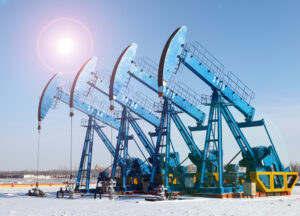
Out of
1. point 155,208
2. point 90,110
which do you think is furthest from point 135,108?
point 155,208

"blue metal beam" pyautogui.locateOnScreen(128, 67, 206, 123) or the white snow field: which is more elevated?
"blue metal beam" pyautogui.locateOnScreen(128, 67, 206, 123)

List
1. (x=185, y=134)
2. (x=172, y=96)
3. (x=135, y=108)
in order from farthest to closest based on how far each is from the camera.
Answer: (x=135, y=108)
(x=185, y=134)
(x=172, y=96)

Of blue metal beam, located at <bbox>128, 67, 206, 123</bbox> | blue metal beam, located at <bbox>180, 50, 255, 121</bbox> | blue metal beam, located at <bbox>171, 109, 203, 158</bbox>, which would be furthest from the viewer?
blue metal beam, located at <bbox>171, 109, 203, 158</bbox>

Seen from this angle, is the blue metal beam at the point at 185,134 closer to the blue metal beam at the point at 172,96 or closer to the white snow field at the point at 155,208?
the blue metal beam at the point at 172,96

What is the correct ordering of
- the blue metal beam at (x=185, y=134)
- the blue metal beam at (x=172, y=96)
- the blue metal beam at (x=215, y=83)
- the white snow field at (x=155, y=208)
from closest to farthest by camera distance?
the white snow field at (x=155, y=208), the blue metal beam at (x=215, y=83), the blue metal beam at (x=172, y=96), the blue metal beam at (x=185, y=134)

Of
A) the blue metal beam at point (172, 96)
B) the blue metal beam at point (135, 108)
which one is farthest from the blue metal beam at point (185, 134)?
the blue metal beam at point (135, 108)

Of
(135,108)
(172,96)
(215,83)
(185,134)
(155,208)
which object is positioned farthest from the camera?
(135,108)

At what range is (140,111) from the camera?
100 ft

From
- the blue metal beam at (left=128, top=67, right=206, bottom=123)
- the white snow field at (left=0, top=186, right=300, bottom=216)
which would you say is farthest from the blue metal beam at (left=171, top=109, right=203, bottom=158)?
the white snow field at (left=0, top=186, right=300, bottom=216)

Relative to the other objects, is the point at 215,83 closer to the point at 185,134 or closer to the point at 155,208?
the point at 185,134

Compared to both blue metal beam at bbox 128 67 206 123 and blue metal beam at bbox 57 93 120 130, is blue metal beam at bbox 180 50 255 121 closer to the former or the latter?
blue metal beam at bbox 128 67 206 123

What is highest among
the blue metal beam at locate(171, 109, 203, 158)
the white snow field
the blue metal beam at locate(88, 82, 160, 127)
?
the blue metal beam at locate(88, 82, 160, 127)

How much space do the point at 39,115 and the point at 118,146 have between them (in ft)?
21.6

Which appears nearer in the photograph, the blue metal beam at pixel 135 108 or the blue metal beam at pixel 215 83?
the blue metal beam at pixel 215 83
